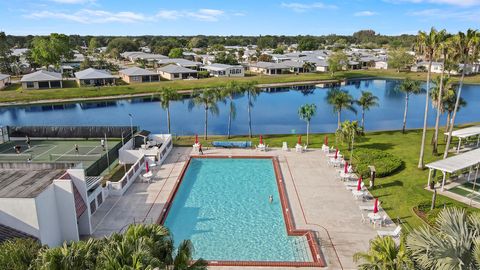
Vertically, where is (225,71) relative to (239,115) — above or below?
above

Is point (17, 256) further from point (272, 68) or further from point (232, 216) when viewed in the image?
point (272, 68)

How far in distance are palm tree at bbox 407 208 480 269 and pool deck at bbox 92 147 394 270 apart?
30.3 feet

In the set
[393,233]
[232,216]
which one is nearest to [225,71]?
[232,216]

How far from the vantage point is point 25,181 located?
2112cm

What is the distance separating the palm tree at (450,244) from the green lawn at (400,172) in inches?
540

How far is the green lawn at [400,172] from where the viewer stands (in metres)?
26.3

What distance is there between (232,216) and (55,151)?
977 inches

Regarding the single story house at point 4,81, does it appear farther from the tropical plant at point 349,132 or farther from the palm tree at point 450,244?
the palm tree at point 450,244

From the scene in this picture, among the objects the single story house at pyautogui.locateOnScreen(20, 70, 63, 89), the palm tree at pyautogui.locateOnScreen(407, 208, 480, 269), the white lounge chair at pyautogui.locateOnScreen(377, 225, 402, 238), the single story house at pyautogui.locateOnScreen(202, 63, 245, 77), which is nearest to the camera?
the palm tree at pyautogui.locateOnScreen(407, 208, 480, 269)

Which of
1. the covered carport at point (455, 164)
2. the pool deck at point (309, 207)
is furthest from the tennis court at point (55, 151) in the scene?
the covered carport at point (455, 164)

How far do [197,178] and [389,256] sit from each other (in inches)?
913

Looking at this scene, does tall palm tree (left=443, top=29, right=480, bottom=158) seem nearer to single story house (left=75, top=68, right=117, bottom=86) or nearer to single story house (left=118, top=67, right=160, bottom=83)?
single story house (left=118, top=67, right=160, bottom=83)

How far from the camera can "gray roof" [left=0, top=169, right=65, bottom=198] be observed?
19172 mm

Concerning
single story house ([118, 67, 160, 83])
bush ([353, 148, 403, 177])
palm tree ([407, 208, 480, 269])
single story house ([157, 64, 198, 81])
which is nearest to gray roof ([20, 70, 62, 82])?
single story house ([118, 67, 160, 83])
